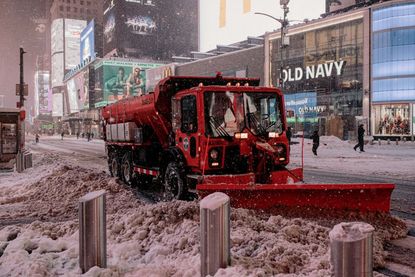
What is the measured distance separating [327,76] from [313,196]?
50838 mm

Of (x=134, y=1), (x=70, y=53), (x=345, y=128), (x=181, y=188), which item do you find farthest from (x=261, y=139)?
(x=70, y=53)

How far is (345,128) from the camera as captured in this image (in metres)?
52.3

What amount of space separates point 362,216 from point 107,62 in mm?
117654

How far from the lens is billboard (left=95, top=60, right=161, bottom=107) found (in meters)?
117

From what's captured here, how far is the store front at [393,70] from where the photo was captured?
160ft

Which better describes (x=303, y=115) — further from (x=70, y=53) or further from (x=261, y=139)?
(x=70, y=53)

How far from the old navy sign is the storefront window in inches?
274

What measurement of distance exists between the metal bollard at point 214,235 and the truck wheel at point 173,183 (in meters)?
4.98

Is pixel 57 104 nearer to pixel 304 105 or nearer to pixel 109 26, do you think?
pixel 109 26

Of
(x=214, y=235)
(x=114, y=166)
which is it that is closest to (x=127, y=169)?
(x=114, y=166)

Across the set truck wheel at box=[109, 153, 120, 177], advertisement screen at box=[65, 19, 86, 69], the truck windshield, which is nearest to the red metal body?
the truck windshield

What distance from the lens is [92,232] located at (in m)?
4.75

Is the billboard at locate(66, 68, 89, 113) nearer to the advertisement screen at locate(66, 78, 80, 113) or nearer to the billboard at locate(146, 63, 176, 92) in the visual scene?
the advertisement screen at locate(66, 78, 80, 113)

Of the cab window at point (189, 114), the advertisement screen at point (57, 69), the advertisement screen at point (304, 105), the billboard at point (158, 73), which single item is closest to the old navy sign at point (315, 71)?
the advertisement screen at point (304, 105)
